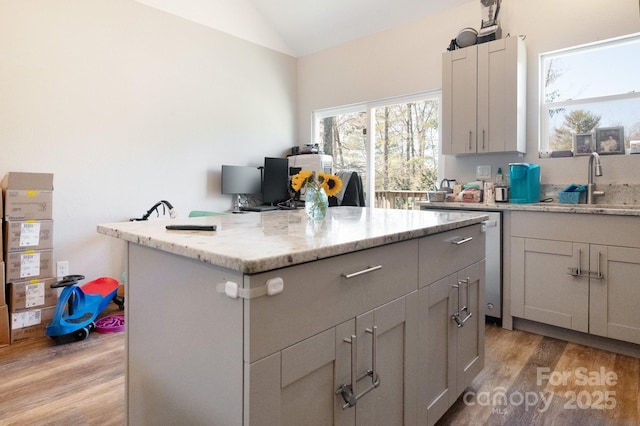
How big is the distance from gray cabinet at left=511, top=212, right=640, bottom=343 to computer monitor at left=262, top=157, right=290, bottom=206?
257 cm

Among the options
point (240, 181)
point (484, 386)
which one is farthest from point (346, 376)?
point (240, 181)

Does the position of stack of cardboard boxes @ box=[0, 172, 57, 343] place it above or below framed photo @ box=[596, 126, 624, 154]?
below

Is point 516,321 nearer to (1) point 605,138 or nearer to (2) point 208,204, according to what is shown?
(1) point 605,138

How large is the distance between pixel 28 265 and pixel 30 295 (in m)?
0.21

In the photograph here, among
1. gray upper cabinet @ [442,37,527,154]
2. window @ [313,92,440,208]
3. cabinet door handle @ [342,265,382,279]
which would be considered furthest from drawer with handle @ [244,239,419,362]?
window @ [313,92,440,208]

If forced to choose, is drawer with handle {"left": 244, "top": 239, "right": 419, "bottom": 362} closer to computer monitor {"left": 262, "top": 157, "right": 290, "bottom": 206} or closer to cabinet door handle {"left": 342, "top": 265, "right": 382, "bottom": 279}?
cabinet door handle {"left": 342, "top": 265, "right": 382, "bottom": 279}

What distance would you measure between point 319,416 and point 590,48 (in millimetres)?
3501

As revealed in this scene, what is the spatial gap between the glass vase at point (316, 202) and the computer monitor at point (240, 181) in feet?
8.40

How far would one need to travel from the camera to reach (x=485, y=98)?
3117 mm

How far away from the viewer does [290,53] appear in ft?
16.2

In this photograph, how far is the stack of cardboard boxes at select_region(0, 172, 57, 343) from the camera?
8.28ft

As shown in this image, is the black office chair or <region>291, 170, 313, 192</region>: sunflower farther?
the black office chair

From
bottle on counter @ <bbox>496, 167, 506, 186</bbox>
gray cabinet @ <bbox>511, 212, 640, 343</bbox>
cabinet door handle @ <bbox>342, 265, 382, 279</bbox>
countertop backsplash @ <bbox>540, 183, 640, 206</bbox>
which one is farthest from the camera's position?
bottle on counter @ <bbox>496, 167, 506, 186</bbox>

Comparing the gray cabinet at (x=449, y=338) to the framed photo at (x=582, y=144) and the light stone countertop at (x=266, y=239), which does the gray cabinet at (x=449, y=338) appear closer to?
the light stone countertop at (x=266, y=239)
